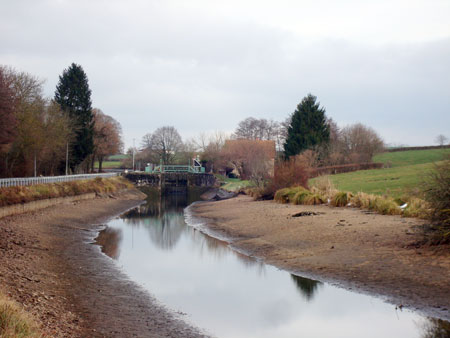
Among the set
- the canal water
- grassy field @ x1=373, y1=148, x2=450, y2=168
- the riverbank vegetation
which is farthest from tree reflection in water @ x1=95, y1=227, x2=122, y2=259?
grassy field @ x1=373, y1=148, x2=450, y2=168

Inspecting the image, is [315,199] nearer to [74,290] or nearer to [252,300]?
[252,300]

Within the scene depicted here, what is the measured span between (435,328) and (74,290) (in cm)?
844

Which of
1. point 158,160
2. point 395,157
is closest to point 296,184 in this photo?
point 395,157

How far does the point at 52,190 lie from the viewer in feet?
116

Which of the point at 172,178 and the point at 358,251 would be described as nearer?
the point at 358,251

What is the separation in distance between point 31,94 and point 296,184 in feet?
82.2

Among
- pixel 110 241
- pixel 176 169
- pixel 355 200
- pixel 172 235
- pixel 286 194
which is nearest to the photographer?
pixel 110 241

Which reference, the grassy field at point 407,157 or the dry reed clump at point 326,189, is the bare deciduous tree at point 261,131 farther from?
the dry reed clump at point 326,189

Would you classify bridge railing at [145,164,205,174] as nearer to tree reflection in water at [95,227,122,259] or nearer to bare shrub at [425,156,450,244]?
tree reflection in water at [95,227,122,259]

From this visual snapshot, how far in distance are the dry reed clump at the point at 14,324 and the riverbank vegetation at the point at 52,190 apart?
2034 centimetres

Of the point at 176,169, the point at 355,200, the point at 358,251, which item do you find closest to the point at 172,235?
the point at 355,200

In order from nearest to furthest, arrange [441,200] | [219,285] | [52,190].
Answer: [441,200]
[219,285]
[52,190]

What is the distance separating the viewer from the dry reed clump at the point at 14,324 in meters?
6.45

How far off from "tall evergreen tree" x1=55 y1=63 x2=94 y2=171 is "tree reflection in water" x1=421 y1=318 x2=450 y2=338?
53.5 metres
